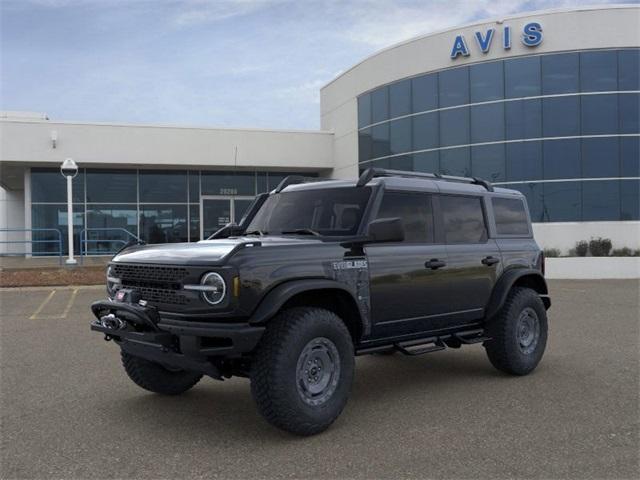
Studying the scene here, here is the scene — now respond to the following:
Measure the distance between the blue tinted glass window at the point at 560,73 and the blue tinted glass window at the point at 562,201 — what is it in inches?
127

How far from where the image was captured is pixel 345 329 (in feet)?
15.8

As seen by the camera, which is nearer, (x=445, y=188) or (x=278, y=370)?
(x=278, y=370)

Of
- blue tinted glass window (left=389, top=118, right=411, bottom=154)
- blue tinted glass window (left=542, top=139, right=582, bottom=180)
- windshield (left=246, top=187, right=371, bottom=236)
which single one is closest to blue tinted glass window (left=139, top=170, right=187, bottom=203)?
blue tinted glass window (left=389, top=118, right=411, bottom=154)

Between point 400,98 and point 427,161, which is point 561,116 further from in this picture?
point 400,98

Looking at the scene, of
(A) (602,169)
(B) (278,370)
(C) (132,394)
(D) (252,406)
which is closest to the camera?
(B) (278,370)

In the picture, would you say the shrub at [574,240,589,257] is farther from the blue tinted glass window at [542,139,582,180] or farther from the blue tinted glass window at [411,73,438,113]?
the blue tinted glass window at [411,73,438,113]

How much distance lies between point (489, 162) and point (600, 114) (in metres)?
3.88

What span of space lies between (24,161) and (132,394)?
2080 cm

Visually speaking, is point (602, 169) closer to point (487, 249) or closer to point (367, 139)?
point (367, 139)

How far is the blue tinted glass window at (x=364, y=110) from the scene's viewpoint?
1009 inches

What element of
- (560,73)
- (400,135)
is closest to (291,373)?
(560,73)

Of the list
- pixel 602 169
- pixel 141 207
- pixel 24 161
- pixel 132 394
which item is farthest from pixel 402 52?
pixel 132 394

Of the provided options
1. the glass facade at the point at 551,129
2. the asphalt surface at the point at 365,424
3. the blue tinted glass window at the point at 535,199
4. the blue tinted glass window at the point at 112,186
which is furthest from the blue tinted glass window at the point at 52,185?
the asphalt surface at the point at 365,424

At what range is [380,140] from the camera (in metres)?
25.1
